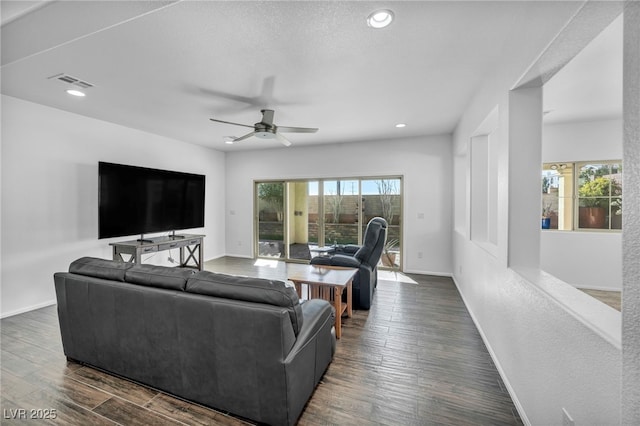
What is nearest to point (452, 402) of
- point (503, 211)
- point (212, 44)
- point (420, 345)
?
point (420, 345)

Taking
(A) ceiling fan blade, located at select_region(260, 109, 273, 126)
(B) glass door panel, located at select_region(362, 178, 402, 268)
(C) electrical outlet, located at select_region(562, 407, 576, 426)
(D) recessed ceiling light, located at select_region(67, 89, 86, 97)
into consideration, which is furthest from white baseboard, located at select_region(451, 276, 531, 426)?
(D) recessed ceiling light, located at select_region(67, 89, 86, 97)

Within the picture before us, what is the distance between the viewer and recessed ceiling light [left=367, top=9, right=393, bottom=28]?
1753 mm

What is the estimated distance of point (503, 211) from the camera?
6.76 ft

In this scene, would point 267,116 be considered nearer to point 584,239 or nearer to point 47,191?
point 47,191

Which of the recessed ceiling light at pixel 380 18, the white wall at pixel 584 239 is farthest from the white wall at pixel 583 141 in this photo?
the recessed ceiling light at pixel 380 18

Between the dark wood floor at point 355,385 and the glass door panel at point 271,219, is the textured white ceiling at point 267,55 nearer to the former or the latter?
the dark wood floor at point 355,385

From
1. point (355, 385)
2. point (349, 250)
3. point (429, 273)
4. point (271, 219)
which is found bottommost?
point (355, 385)

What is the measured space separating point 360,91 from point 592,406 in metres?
3.01

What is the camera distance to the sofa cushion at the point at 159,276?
1.81 metres

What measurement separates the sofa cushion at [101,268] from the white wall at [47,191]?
84.5 inches

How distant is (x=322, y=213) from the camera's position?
19.8ft

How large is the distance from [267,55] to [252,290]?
194cm

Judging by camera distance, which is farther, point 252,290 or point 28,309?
point 28,309

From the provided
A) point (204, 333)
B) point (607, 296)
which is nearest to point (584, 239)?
point (607, 296)
